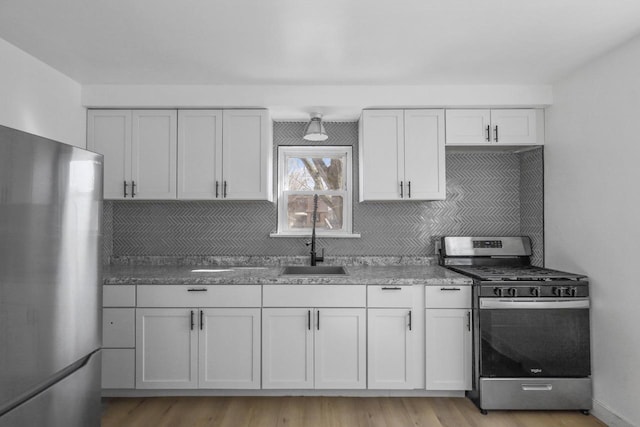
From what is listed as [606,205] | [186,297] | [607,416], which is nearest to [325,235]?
[186,297]

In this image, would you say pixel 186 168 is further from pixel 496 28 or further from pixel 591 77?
pixel 591 77

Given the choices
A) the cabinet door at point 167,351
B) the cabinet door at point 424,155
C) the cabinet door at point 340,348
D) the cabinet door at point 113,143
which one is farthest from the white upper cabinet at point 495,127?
the cabinet door at point 113,143

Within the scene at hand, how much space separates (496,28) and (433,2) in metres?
0.50

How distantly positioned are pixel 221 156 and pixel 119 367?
1685mm

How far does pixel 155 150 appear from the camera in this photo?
124 inches

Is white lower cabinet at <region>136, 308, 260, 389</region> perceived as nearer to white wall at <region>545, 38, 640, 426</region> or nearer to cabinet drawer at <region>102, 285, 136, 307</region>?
cabinet drawer at <region>102, 285, 136, 307</region>

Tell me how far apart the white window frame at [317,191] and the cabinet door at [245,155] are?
40 cm

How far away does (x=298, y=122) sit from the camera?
3566 mm

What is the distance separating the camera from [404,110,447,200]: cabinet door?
10.4 feet

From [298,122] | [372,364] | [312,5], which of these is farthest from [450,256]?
[312,5]

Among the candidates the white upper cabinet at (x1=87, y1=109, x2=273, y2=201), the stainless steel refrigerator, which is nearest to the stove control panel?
the white upper cabinet at (x1=87, y1=109, x2=273, y2=201)

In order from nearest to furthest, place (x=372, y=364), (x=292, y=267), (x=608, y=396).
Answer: (x=608, y=396)
(x=372, y=364)
(x=292, y=267)

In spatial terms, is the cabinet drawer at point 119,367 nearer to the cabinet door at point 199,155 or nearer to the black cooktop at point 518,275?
the cabinet door at point 199,155

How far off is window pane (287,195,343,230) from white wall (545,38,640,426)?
5.76ft
